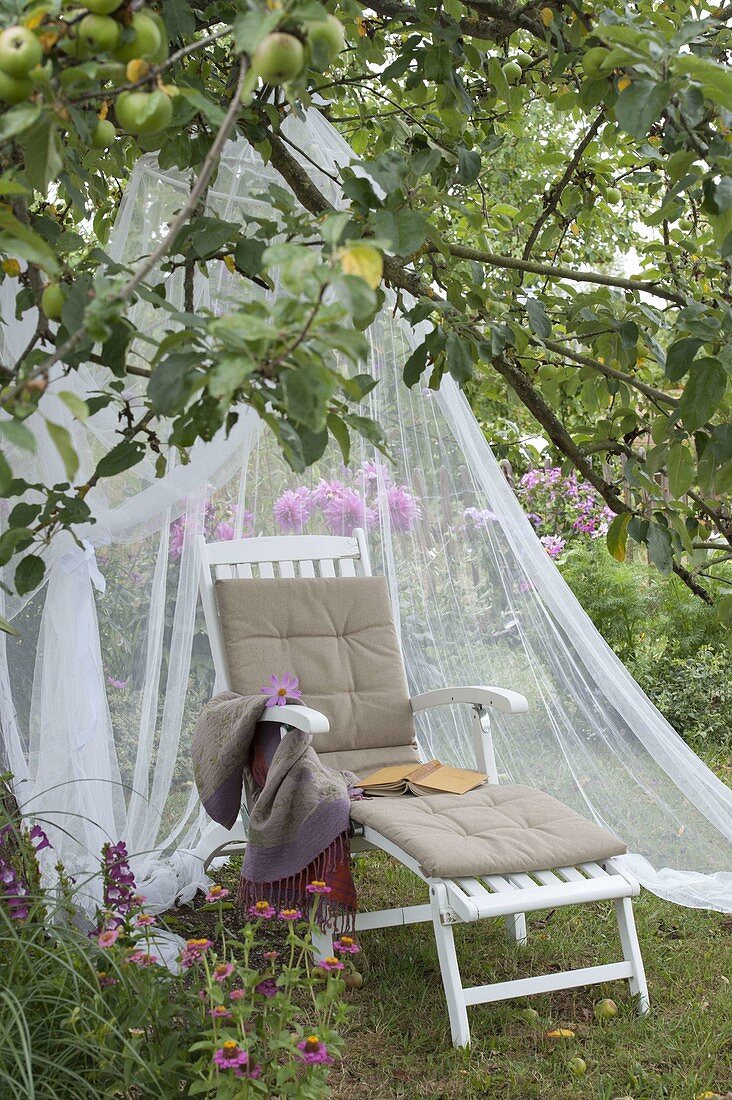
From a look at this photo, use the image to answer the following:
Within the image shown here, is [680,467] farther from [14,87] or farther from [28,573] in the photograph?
[14,87]

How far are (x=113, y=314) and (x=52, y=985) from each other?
49.7 inches

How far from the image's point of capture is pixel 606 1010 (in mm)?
2445

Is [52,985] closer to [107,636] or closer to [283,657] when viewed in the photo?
[107,636]

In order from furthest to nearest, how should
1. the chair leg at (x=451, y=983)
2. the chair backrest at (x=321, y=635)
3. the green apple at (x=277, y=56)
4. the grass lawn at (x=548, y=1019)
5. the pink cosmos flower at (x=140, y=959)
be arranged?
the chair backrest at (x=321, y=635) → the chair leg at (x=451, y=983) → the grass lawn at (x=548, y=1019) → the pink cosmos flower at (x=140, y=959) → the green apple at (x=277, y=56)

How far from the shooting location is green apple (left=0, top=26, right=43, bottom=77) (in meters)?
0.85

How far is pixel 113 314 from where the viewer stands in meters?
0.90

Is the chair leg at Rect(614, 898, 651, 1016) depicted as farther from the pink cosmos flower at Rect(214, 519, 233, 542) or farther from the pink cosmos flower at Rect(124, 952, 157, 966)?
the pink cosmos flower at Rect(214, 519, 233, 542)

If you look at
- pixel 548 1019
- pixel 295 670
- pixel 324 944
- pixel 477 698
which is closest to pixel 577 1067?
pixel 548 1019

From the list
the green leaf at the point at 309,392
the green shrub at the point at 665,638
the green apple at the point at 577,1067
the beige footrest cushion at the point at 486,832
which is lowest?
the green shrub at the point at 665,638

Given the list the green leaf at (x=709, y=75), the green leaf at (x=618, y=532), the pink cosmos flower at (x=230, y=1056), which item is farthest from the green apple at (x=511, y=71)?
the pink cosmos flower at (x=230, y=1056)

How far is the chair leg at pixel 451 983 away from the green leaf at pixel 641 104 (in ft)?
5.44

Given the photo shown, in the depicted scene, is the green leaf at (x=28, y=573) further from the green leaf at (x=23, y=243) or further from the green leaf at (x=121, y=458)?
the green leaf at (x=23, y=243)

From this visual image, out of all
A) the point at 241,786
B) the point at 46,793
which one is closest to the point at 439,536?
the point at 241,786

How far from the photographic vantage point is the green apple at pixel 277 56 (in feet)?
2.65
